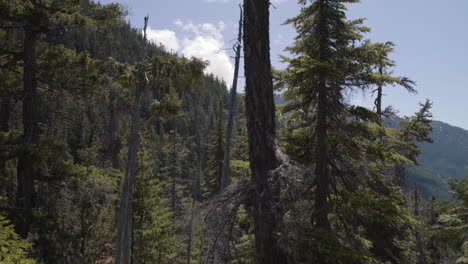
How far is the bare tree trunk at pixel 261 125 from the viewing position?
13.8ft

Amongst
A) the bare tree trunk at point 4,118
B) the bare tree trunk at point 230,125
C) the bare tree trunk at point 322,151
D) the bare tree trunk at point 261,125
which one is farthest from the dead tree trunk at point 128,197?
the bare tree trunk at point 261,125

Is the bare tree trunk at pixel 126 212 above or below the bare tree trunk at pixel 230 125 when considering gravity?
below

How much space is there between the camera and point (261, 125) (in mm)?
4387

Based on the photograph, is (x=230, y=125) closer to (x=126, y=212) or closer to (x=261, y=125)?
(x=126, y=212)

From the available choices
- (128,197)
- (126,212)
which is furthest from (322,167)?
(126,212)

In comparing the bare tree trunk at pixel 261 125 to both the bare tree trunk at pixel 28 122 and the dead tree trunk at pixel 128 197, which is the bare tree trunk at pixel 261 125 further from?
the bare tree trunk at pixel 28 122

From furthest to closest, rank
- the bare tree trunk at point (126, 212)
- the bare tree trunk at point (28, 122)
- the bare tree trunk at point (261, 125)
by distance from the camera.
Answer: the bare tree trunk at point (126, 212), the bare tree trunk at point (28, 122), the bare tree trunk at point (261, 125)

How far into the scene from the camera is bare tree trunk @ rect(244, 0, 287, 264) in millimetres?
4195

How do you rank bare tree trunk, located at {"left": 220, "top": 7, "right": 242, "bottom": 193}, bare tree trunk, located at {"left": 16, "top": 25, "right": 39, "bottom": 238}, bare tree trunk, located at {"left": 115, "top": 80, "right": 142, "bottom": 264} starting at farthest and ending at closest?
bare tree trunk, located at {"left": 220, "top": 7, "right": 242, "bottom": 193}, bare tree trunk, located at {"left": 115, "top": 80, "right": 142, "bottom": 264}, bare tree trunk, located at {"left": 16, "top": 25, "right": 39, "bottom": 238}

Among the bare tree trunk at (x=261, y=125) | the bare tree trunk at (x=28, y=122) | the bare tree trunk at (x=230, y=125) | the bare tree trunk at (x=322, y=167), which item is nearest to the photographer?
the bare tree trunk at (x=261, y=125)

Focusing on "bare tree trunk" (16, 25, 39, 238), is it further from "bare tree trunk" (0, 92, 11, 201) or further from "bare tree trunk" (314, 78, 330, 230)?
"bare tree trunk" (314, 78, 330, 230)

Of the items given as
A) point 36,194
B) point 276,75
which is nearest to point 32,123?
point 36,194

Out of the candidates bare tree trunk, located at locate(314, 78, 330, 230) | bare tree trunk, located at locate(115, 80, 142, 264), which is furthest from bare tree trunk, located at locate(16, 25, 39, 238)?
bare tree trunk, located at locate(314, 78, 330, 230)

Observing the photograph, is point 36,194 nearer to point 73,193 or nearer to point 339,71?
point 73,193
